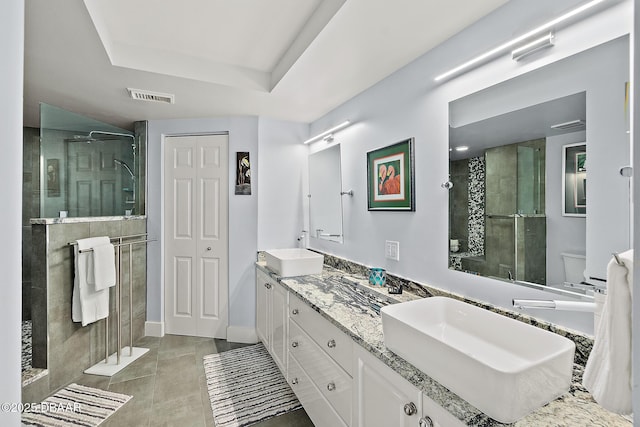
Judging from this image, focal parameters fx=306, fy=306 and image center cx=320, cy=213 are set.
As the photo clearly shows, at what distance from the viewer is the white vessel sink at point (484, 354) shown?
30.5 inches

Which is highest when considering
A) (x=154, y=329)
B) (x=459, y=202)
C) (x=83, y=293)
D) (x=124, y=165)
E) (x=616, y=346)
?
(x=124, y=165)

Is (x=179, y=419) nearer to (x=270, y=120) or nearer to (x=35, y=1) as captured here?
(x=35, y=1)

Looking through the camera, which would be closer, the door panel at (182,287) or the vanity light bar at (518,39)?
the vanity light bar at (518,39)

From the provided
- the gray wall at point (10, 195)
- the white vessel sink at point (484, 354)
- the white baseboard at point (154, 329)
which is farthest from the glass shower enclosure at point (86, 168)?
the white vessel sink at point (484, 354)

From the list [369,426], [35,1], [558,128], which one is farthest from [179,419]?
[558,128]

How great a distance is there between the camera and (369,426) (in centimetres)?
122

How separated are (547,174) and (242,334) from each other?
288cm

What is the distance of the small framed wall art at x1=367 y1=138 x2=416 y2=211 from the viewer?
188 cm

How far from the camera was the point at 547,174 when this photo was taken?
46.6 inches

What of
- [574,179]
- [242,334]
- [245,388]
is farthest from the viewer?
[242,334]

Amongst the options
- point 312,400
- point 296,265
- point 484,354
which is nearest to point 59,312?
point 296,265

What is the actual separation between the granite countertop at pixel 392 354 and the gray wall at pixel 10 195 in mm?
929

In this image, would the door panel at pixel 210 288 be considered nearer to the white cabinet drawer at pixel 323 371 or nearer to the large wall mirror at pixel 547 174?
the white cabinet drawer at pixel 323 371

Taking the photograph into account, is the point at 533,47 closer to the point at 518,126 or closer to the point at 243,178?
the point at 518,126
